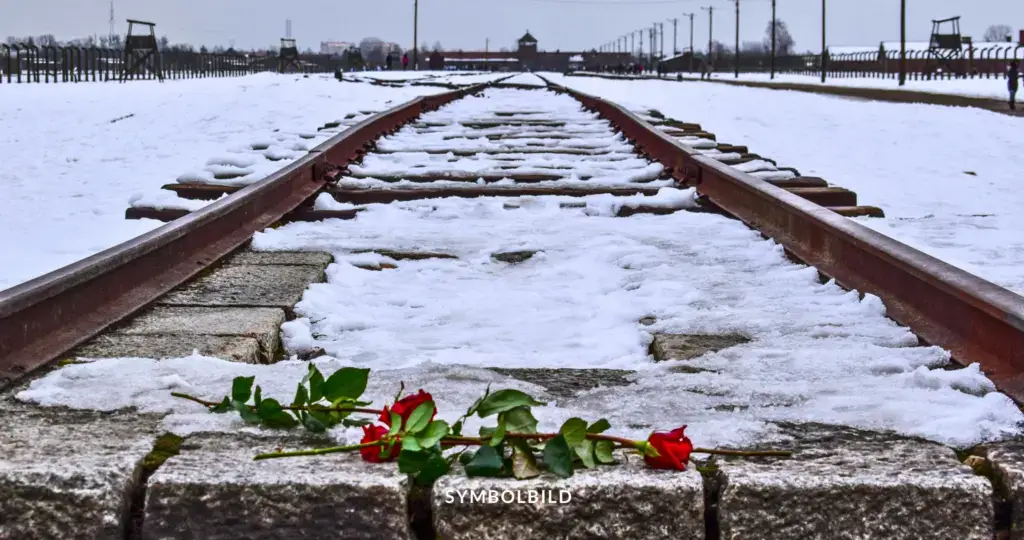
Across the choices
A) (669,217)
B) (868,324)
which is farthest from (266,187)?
(868,324)

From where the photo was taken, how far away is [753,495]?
1.73m

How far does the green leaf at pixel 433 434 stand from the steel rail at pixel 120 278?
1022mm

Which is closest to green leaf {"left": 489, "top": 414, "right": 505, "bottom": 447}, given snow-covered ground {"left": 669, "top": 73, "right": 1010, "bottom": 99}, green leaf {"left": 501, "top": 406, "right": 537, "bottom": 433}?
green leaf {"left": 501, "top": 406, "right": 537, "bottom": 433}

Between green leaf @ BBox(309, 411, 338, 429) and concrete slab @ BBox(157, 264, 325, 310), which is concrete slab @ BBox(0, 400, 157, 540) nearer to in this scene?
green leaf @ BBox(309, 411, 338, 429)

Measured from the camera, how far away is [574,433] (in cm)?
183

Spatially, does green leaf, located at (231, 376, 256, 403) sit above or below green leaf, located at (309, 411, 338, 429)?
above

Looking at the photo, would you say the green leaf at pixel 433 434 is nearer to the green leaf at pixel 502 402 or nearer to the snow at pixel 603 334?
the green leaf at pixel 502 402

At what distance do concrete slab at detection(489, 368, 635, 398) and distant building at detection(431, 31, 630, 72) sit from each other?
126437 mm

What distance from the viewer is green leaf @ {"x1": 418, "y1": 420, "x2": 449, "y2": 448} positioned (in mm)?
1823

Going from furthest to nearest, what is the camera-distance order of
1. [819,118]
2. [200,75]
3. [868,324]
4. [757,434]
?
[200,75] → [819,118] → [868,324] → [757,434]

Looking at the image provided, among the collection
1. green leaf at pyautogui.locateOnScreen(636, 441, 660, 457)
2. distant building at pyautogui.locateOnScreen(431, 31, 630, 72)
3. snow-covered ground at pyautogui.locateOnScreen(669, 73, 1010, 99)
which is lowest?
green leaf at pyautogui.locateOnScreen(636, 441, 660, 457)

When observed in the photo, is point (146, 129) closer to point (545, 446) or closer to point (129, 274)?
point (129, 274)

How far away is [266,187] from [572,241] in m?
1.42

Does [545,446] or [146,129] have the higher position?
[146,129]
